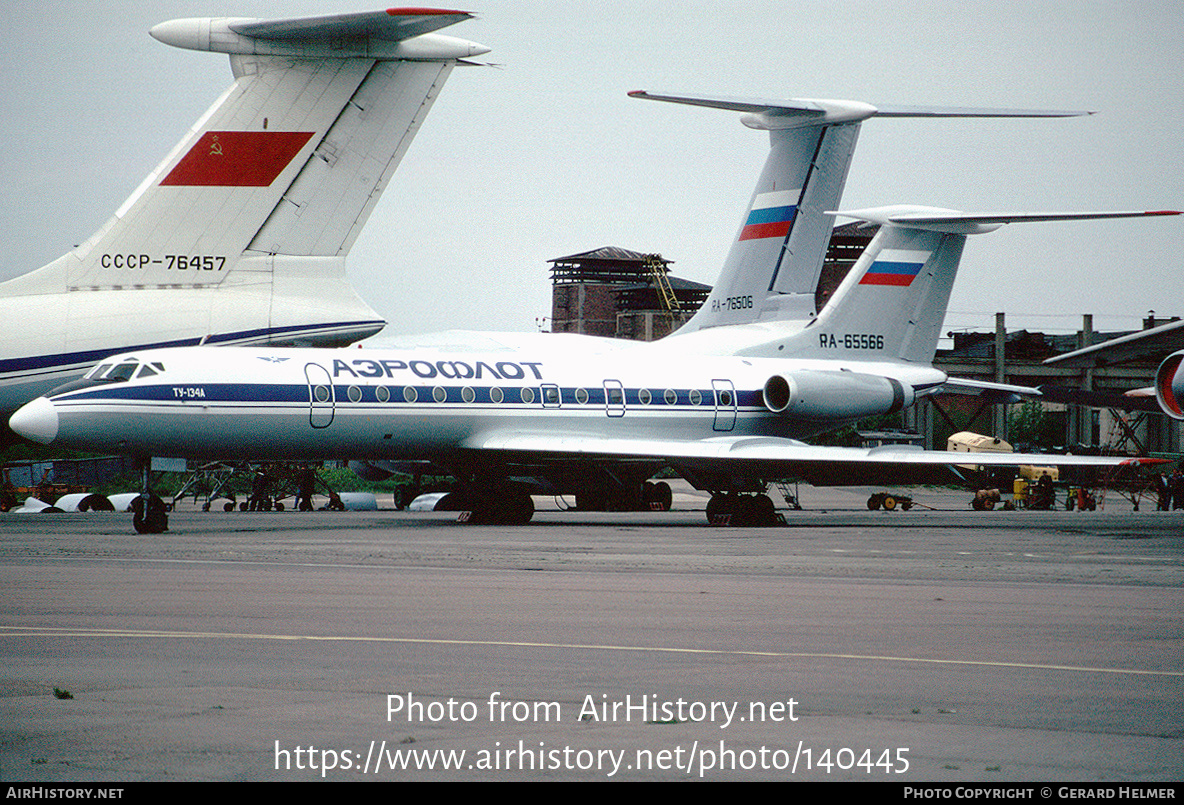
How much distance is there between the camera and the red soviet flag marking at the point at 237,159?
23812 millimetres

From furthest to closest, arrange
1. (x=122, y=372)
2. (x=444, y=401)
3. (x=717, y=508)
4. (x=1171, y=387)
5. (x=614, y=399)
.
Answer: (x=614, y=399) → (x=717, y=508) → (x=444, y=401) → (x=122, y=372) → (x=1171, y=387)

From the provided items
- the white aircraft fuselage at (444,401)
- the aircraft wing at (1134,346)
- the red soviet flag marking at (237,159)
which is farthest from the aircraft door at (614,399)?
the aircraft wing at (1134,346)

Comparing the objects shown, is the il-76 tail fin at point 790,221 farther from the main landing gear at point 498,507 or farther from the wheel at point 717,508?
the main landing gear at point 498,507

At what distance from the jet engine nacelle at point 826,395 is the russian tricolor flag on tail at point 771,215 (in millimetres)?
6404

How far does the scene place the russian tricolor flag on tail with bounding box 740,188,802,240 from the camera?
37156 millimetres

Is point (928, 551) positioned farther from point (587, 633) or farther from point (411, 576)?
point (587, 633)

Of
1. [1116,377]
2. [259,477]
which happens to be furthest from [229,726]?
[1116,377]

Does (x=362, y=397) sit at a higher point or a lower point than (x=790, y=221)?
lower

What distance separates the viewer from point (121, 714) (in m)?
6.42

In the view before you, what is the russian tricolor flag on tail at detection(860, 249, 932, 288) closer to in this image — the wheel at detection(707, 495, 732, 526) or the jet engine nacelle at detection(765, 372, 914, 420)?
the jet engine nacelle at detection(765, 372, 914, 420)

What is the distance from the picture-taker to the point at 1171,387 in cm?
2164

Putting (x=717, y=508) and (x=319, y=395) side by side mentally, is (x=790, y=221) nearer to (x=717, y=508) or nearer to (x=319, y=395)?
(x=717, y=508)

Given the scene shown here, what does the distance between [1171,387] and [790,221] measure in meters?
16.5

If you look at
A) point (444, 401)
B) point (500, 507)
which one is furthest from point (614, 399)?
point (444, 401)
